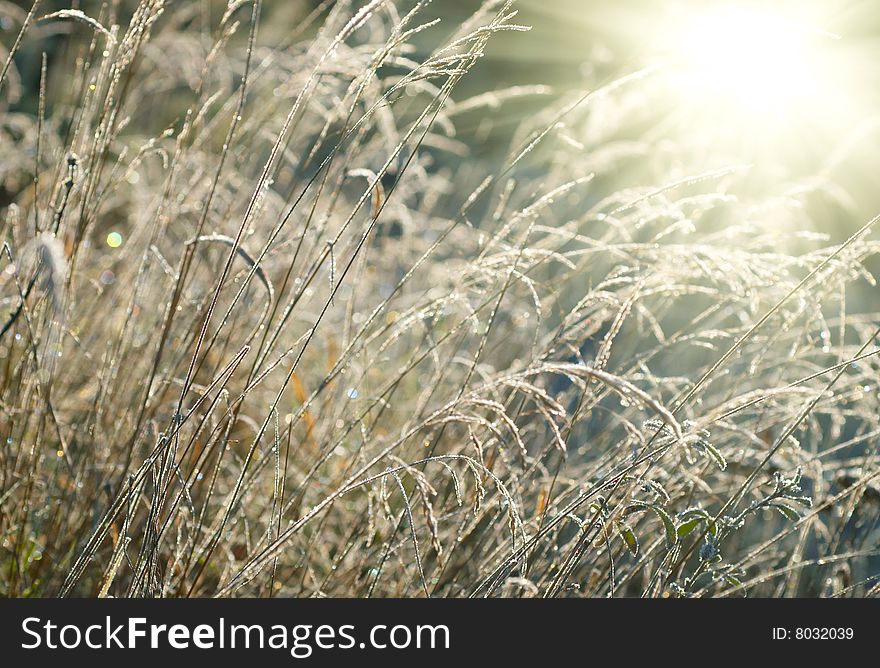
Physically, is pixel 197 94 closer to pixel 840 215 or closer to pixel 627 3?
pixel 840 215

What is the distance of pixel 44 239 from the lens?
1017 mm

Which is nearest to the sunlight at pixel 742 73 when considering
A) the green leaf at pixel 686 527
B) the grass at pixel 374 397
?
the grass at pixel 374 397

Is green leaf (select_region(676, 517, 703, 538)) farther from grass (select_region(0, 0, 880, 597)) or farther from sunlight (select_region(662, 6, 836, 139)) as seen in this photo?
sunlight (select_region(662, 6, 836, 139))

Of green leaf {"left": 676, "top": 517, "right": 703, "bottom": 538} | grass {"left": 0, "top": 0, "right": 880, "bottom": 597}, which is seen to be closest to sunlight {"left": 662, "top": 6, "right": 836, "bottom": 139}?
grass {"left": 0, "top": 0, "right": 880, "bottom": 597}

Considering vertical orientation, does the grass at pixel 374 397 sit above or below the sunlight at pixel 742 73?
below

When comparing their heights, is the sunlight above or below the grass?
above

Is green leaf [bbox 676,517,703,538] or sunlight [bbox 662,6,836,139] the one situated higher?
sunlight [bbox 662,6,836,139]

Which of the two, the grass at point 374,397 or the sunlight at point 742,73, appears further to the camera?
the sunlight at point 742,73

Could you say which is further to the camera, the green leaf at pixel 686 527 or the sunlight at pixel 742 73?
the sunlight at pixel 742 73

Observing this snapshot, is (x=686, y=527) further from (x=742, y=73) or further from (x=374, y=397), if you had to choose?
(x=742, y=73)

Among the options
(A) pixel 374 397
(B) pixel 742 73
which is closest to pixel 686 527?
(A) pixel 374 397

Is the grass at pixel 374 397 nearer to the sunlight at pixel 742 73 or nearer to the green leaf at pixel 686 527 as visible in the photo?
the green leaf at pixel 686 527

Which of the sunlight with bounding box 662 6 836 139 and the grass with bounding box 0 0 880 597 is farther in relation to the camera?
the sunlight with bounding box 662 6 836 139
